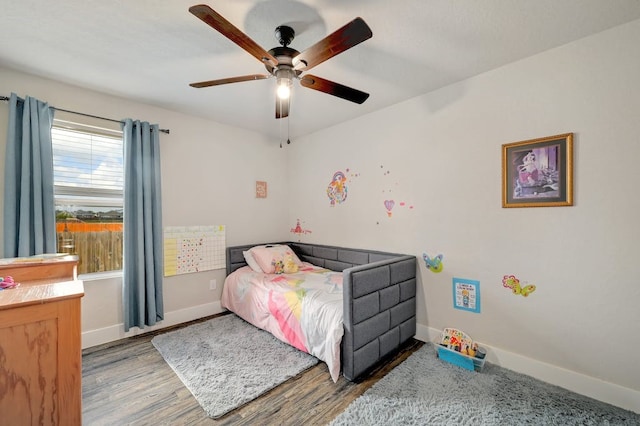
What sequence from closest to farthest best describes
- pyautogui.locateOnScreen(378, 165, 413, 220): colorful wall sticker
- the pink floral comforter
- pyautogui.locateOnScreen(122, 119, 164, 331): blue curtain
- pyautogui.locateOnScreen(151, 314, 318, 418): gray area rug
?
pyautogui.locateOnScreen(151, 314, 318, 418): gray area rug → the pink floral comforter → pyautogui.locateOnScreen(122, 119, 164, 331): blue curtain → pyautogui.locateOnScreen(378, 165, 413, 220): colorful wall sticker

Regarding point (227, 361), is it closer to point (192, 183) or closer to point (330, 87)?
point (192, 183)

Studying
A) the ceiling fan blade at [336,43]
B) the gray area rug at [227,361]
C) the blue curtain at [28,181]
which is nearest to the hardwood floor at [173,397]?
the gray area rug at [227,361]

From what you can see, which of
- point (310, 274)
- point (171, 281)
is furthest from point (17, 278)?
point (310, 274)

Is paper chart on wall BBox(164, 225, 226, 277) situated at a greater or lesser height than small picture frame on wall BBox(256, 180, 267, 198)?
lesser

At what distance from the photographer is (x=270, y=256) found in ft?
10.8

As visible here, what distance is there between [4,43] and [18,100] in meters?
0.50

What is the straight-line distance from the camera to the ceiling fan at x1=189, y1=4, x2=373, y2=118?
1.21m

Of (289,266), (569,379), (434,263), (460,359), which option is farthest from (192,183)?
(569,379)

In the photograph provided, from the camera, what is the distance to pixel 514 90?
2.10 metres

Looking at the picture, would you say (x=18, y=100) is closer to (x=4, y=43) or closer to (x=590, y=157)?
(x=4, y=43)

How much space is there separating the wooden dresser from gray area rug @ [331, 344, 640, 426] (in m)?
1.31

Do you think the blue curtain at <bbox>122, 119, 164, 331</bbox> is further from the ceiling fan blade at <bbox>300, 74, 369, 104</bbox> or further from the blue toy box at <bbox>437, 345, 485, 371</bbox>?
the blue toy box at <bbox>437, 345, 485, 371</bbox>

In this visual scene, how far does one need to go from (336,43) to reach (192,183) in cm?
244

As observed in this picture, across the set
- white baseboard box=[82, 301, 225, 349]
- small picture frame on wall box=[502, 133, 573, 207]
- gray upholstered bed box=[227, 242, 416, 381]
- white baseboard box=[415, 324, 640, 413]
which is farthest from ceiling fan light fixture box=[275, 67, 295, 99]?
white baseboard box=[82, 301, 225, 349]
